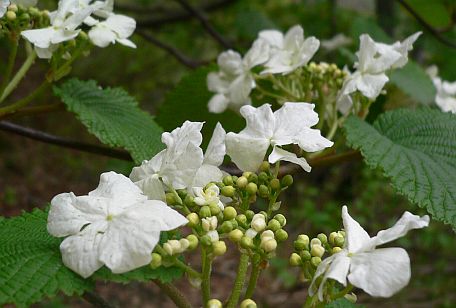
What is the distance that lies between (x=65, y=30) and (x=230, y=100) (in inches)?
19.4

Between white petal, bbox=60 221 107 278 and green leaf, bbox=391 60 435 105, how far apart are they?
1.41 metres

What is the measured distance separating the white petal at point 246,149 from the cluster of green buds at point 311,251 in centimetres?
15

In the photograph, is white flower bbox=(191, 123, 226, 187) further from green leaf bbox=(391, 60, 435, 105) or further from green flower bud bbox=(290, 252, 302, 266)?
green leaf bbox=(391, 60, 435, 105)

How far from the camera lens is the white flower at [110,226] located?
0.69m

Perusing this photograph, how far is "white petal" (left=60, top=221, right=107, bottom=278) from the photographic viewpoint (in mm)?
702

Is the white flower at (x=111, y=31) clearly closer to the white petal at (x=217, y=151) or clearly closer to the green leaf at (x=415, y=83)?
the white petal at (x=217, y=151)

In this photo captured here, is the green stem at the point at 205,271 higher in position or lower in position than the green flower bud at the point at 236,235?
lower

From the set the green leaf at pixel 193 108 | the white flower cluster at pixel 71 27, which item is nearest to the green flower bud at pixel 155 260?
the white flower cluster at pixel 71 27

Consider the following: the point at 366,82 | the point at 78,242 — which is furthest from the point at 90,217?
the point at 366,82

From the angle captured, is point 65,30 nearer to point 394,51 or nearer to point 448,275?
point 394,51

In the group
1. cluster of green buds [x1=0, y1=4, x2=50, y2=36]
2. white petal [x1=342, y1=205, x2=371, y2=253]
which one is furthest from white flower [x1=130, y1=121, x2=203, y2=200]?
cluster of green buds [x1=0, y1=4, x2=50, y2=36]

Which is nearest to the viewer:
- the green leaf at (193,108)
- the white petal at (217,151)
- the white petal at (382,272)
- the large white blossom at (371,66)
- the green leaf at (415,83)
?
the white petal at (382,272)

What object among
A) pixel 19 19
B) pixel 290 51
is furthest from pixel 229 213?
pixel 290 51

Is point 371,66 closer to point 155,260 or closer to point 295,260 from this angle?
point 295,260
